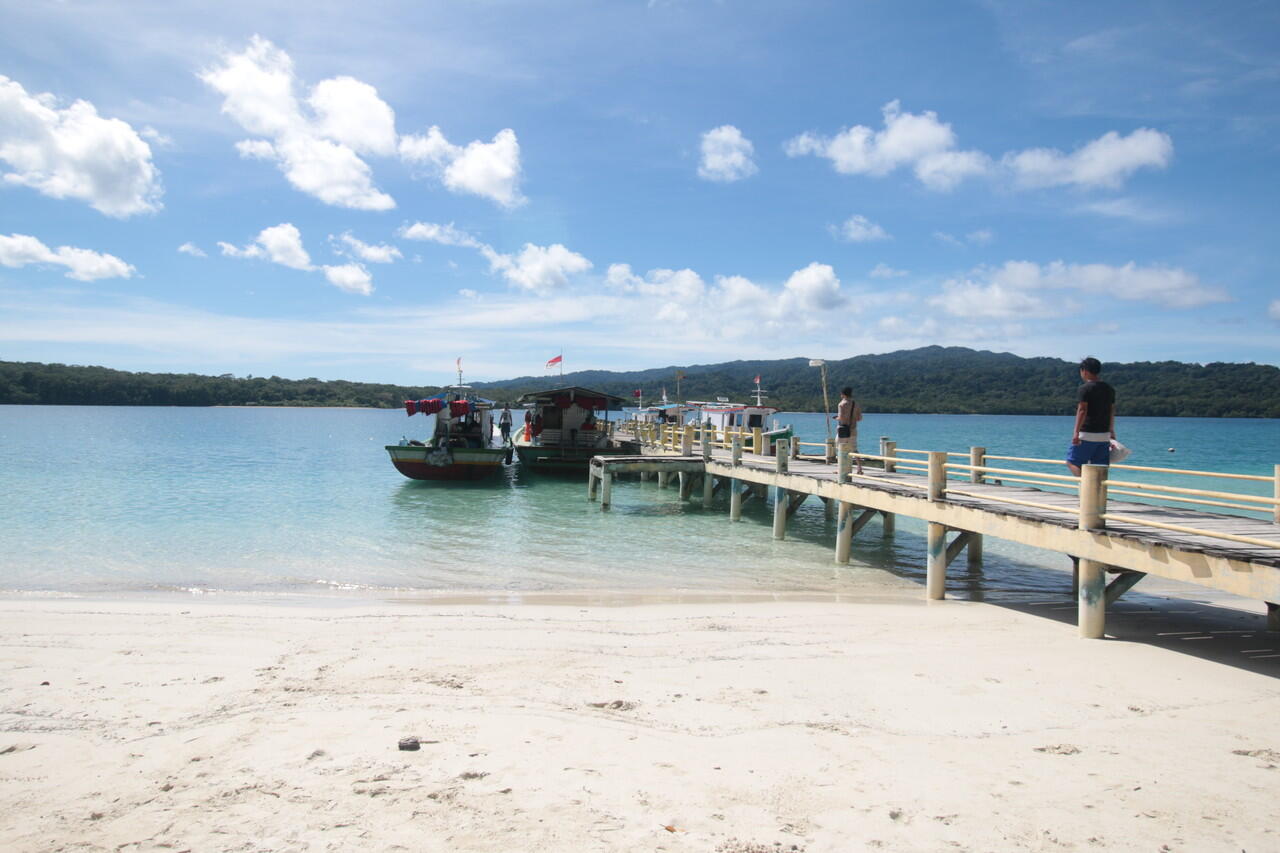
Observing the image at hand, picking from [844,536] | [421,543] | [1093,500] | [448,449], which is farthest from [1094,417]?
[448,449]

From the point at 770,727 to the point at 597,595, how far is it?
6.54 metres

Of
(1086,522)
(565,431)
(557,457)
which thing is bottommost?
(557,457)

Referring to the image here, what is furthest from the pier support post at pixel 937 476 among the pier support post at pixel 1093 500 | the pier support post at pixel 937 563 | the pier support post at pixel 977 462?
the pier support post at pixel 1093 500

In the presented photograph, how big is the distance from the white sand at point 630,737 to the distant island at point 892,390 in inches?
4017

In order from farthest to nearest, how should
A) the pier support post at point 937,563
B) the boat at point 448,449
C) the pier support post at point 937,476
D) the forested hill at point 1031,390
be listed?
the forested hill at point 1031,390 → the boat at point 448,449 → the pier support post at point 937,563 → the pier support post at point 937,476

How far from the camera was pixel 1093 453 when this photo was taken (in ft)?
29.6

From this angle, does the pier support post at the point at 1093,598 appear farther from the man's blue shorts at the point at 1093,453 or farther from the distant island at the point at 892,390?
the distant island at the point at 892,390

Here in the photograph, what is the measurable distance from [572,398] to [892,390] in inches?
6667

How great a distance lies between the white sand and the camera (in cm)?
423

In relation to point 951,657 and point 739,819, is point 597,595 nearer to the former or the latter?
point 951,657

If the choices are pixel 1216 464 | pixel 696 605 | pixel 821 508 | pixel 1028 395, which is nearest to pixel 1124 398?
pixel 1028 395

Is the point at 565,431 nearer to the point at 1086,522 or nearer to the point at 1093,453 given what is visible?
the point at 1093,453

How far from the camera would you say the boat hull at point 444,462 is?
28.6 metres

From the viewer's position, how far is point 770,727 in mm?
5809
